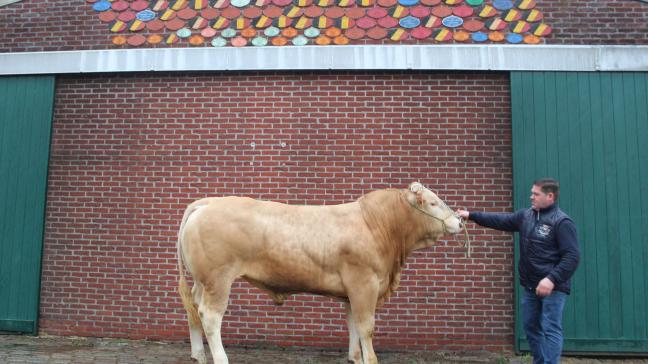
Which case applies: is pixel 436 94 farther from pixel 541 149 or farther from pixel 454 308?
pixel 454 308

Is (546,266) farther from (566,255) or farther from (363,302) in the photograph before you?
(363,302)

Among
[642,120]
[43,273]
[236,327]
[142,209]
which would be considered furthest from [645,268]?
[43,273]

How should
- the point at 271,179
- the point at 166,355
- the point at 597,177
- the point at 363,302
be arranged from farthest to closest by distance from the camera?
the point at 271,179 < the point at 597,177 < the point at 166,355 < the point at 363,302

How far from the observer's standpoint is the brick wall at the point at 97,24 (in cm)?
624

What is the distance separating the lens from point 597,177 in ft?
19.5

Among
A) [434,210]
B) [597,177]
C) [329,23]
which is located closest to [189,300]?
[434,210]

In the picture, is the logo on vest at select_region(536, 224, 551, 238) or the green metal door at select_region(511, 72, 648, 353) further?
the green metal door at select_region(511, 72, 648, 353)

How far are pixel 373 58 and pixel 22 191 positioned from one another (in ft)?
16.1

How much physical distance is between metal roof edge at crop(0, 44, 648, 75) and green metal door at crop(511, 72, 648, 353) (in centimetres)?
17

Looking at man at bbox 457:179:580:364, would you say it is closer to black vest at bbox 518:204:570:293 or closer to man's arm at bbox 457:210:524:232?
black vest at bbox 518:204:570:293

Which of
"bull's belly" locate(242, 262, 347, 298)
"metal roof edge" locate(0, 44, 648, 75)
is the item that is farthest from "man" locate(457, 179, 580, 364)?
"metal roof edge" locate(0, 44, 648, 75)

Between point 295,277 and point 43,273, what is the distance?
158 inches

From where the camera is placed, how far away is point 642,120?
237 inches

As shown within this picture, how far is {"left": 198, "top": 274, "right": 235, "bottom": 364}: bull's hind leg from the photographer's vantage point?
4.22 m
